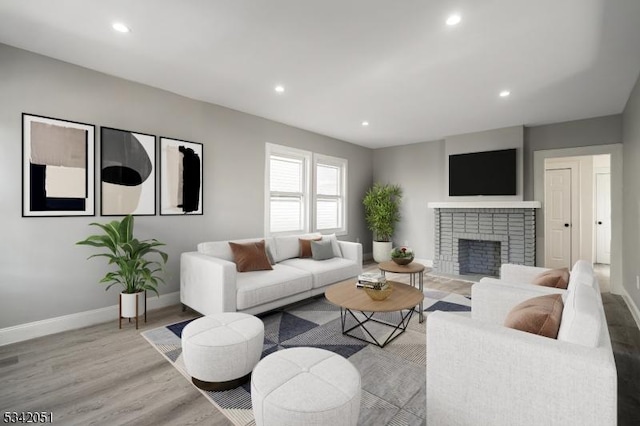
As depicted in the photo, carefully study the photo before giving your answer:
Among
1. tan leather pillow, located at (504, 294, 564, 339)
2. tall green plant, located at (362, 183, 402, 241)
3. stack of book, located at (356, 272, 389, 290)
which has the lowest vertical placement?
stack of book, located at (356, 272, 389, 290)

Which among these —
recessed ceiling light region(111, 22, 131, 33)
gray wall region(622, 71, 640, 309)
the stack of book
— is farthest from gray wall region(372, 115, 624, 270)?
recessed ceiling light region(111, 22, 131, 33)

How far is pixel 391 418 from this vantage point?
1.72 m

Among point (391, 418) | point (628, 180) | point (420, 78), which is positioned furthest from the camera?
point (628, 180)

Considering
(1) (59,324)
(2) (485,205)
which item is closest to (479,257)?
(2) (485,205)

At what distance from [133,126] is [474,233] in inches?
213

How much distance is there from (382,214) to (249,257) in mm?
3413

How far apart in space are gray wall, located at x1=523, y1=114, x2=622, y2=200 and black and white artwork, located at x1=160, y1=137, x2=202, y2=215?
16.8 ft

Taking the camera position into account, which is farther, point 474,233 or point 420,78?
point 474,233

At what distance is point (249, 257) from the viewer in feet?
11.6

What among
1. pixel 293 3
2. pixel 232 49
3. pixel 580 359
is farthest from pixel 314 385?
pixel 232 49

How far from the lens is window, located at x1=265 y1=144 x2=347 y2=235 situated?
4.89 metres

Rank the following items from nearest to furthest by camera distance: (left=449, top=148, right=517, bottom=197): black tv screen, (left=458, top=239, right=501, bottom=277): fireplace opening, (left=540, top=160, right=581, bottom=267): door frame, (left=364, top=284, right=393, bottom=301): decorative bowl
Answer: (left=364, top=284, right=393, bottom=301): decorative bowl → (left=449, top=148, right=517, bottom=197): black tv screen → (left=458, top=239, right=501, bottom=277): fireplace opening → (left=540, top=160, right=581, bottom=267): door frame

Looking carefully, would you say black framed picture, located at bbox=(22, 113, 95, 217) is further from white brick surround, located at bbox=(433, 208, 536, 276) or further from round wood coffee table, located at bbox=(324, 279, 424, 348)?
white brick surround, located at bbox=(433, 208, 536, 276)

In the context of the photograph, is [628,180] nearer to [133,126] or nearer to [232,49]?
[232,49]
